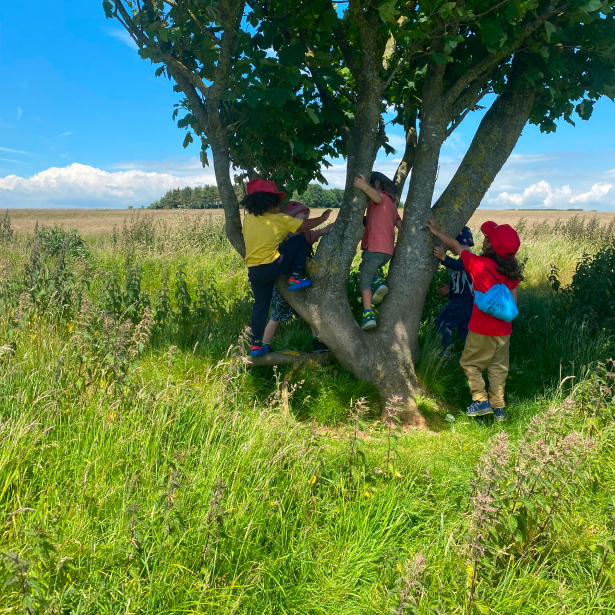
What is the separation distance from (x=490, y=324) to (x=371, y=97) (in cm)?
259

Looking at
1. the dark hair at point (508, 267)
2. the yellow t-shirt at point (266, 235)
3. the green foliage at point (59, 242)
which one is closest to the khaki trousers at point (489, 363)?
the dark hair at point (508, 267)

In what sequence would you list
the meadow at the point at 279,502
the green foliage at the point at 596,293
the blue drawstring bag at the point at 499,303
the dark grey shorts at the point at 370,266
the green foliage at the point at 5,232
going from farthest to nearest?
the green foliage at the point at 5,232
the green foliage at the point at 596,293
the dark grey shorts at the point at 370,266
the blue drawstring bag at the point at 499,303
the meadow at the point at 279,502

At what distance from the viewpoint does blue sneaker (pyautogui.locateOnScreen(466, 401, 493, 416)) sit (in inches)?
190

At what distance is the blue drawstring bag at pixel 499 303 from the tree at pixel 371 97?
77cm

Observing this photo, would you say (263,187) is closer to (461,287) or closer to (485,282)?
(485,282)

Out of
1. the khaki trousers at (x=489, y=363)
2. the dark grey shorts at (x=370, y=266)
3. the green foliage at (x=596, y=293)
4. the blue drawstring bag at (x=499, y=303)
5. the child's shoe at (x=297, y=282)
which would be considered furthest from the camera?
the green foliage at (x=596, y=293)

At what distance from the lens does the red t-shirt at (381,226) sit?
202 inches

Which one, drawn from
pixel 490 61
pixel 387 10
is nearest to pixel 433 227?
pixel 490 61

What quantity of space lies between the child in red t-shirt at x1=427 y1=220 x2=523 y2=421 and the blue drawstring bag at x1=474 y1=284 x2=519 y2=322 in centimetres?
9

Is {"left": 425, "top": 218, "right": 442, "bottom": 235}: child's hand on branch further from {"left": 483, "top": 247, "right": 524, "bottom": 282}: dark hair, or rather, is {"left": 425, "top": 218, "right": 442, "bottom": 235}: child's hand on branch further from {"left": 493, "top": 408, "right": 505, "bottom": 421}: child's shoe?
{"left": 493, "top": 408, "right": 505, "bottom": 421}: child's shoe

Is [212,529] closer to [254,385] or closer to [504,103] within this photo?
[254,385]

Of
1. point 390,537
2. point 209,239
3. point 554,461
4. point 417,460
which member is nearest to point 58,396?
point 390,537

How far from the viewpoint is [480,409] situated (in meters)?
4.84

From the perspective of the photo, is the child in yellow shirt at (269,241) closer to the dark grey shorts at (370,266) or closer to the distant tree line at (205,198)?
the dark grey shorts at (370,266)
